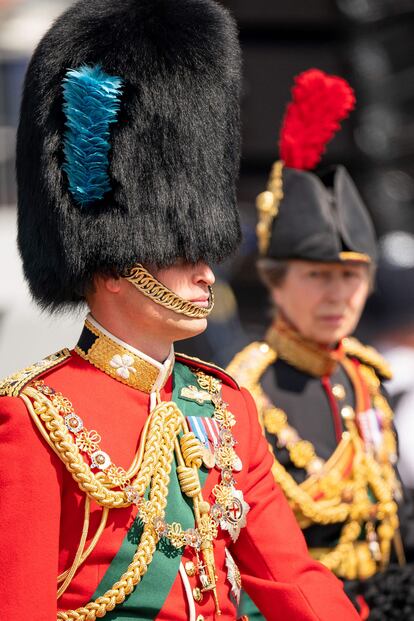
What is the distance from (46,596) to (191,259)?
2.37ft

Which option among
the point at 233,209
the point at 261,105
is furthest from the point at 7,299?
the point at 233,209

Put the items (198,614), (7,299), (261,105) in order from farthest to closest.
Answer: (261,105) < (7,299) < (198,614)

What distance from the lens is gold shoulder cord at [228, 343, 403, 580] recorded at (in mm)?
3486

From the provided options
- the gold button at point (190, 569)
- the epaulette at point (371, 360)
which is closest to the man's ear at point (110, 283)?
the gold button at point (190, 569)

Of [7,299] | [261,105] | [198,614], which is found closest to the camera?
[198,614]

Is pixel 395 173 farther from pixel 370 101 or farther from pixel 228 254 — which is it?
pixel 228 254

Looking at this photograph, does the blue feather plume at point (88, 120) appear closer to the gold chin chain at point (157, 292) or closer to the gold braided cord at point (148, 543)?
the gold chin chain at point (157, 292)

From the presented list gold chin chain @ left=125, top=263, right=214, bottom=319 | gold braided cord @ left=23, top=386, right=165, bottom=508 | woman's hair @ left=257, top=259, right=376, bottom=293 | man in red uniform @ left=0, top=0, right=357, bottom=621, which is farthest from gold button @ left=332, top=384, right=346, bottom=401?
gold braided cord @ left=23, top=386, right=165, bottom=508

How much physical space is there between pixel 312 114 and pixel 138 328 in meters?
1.39

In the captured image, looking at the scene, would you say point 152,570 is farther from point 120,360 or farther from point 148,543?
point 120,360

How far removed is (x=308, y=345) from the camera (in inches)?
147

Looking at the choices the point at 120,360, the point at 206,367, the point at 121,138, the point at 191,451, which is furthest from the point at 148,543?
the point at 121,138

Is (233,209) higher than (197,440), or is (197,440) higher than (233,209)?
(233,209)

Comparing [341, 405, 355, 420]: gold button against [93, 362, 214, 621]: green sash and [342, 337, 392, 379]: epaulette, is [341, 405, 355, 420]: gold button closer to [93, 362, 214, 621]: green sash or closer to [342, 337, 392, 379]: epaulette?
[342, 337, 392, 379]: epaulette
